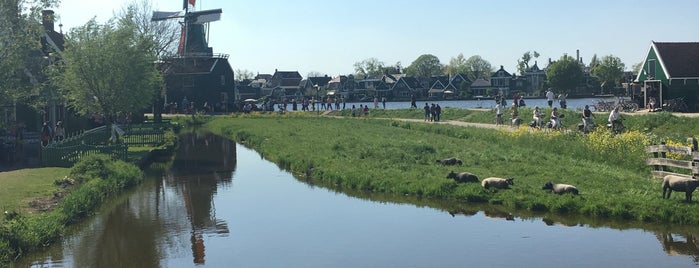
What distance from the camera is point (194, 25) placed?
9400 cm

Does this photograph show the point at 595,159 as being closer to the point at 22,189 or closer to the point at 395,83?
the point at 22,189

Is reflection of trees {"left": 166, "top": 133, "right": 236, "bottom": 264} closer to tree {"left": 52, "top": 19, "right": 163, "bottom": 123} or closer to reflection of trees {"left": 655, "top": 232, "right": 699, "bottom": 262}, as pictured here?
tree {"left": 52, "top": 19, "right": 163, "bottom": 123}

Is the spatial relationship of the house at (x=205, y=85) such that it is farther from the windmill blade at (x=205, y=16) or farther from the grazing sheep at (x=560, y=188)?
the grazing sheep at (x=560, y=188)

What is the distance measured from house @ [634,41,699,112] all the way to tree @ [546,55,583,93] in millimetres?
81608

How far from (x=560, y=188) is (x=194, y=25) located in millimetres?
78292

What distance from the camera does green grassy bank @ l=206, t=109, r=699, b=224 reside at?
19.7m

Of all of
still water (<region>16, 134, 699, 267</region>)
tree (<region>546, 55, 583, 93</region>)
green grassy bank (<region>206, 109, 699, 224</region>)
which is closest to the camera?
still water (<region>16, 134, 699, 267</region>)

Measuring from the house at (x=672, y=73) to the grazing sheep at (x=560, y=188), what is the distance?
3107cm

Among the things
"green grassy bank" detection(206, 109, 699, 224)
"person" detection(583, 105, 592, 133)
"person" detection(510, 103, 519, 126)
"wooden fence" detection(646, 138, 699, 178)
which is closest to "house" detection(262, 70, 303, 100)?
"person" detection(510, 103, 519, 126)

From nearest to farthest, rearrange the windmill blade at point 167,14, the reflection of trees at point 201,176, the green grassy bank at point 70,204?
1. the green grassy bank at point 70,204
2. the reflection of trees at point 201,176
3. the windmill blade at point 167,14

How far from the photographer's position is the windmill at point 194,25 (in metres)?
90.6

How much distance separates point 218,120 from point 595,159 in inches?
1865

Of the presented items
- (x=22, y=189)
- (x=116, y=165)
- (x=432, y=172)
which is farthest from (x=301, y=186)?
(x=22, y=189)

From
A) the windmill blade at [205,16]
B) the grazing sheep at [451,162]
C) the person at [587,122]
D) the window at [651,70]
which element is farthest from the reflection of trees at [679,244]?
the windmill blade at [205,16]
